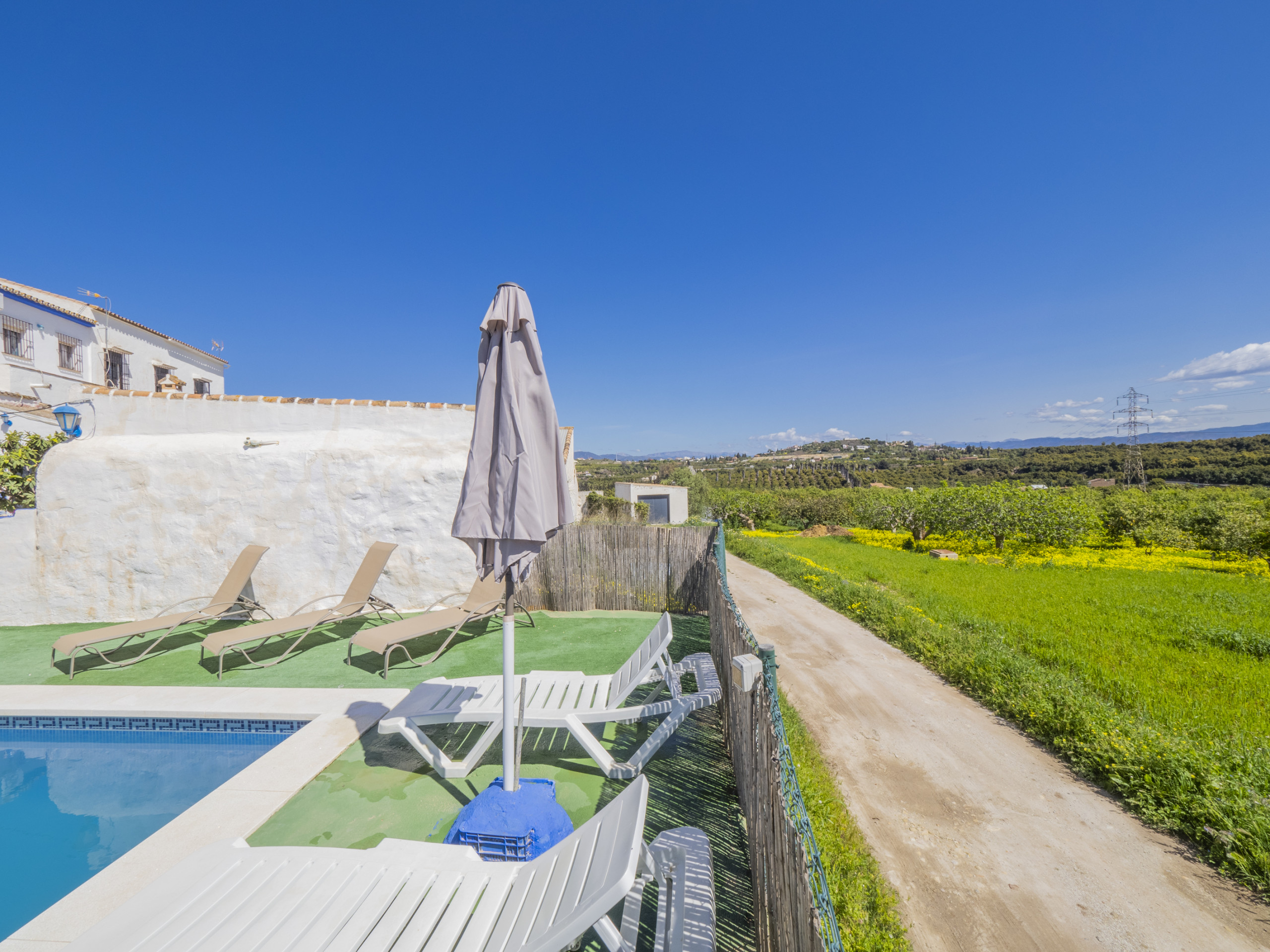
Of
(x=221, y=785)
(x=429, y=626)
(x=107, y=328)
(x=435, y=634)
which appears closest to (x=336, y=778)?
(x=221, y=785)

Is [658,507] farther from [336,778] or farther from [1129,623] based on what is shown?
[336,778]

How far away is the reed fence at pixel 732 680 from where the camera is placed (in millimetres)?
1543

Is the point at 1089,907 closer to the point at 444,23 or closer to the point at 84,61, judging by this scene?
the point at 444,23

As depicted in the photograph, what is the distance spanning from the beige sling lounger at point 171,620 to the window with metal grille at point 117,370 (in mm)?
16102

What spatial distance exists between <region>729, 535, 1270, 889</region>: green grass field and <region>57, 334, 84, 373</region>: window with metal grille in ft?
77.1

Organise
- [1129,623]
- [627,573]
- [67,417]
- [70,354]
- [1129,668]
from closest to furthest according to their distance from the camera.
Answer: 1. [1129,668]
2. [67,417]
3. [627,573]
4. [1129,623]
5. [70,354]

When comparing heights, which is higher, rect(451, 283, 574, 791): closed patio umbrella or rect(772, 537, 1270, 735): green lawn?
rect(451, 283, 574, 791): closed patio umbrella

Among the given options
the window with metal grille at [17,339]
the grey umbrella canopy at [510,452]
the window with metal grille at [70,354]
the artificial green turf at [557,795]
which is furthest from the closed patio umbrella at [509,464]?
the window with metal grille at [70,354]

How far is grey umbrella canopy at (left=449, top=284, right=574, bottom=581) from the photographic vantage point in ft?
8.65

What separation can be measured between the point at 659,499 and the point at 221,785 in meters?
21.4

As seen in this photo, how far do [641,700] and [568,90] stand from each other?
17314 mm

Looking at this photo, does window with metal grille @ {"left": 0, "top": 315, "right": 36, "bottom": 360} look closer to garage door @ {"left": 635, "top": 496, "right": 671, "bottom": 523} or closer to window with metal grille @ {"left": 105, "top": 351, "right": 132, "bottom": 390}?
window with metal grille @ {"left": 105, "top": 351, "right": 132, "bottom": 390}

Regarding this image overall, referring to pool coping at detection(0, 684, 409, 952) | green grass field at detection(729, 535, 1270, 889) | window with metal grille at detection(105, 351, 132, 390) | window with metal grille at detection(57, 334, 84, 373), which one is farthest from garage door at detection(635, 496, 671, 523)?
window with metal grille at detection(57, 334, 84, 373)

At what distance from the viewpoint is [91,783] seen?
3.88 metres
